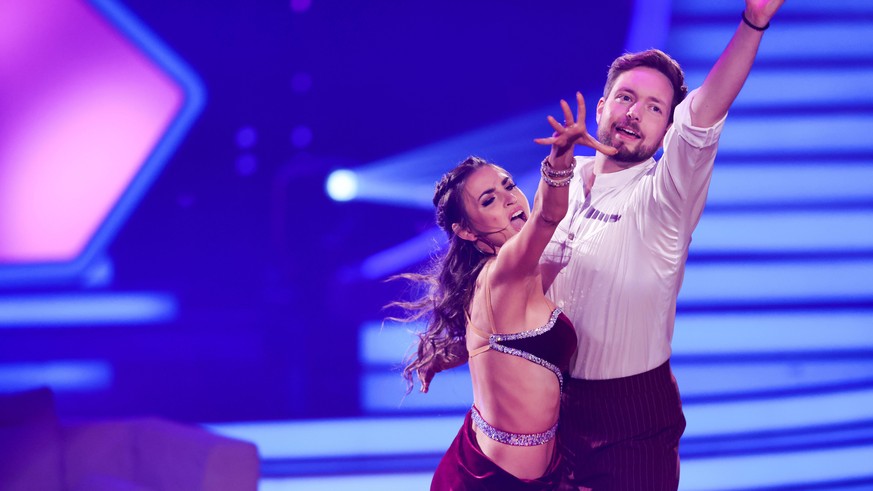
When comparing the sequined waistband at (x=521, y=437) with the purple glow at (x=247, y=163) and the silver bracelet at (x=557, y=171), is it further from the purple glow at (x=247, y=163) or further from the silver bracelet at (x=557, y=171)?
A: the purple glow at (x=247, y=163)

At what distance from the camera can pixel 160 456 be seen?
3352 mm

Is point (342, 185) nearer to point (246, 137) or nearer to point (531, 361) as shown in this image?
point (246, 137)

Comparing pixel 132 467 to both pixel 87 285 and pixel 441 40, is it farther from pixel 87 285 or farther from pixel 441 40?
pixel 441 40

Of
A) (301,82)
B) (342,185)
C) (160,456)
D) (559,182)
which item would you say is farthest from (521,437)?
(301,82)

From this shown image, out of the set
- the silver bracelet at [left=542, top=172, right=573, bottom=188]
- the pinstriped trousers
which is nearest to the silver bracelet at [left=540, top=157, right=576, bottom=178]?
the silver bracelet at [left=542, top=172, right=573, bottom=188]

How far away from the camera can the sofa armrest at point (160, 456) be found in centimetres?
311

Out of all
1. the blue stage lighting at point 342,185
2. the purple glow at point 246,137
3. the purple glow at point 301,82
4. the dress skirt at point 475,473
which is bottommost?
the dress skirt at point 475,473

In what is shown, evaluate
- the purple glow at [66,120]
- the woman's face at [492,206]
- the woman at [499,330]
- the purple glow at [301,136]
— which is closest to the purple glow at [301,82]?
the purple glow at [301,136]

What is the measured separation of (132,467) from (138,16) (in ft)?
6.51

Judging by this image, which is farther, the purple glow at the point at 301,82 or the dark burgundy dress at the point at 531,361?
the purple glow at the point at 301,82

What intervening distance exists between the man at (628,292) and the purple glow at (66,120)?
2365mm

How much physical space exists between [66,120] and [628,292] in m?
2.89

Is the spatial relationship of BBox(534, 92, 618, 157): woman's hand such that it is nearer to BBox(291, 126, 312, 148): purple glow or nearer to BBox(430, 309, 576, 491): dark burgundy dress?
BBox(430, 309, 576, 491): dark burgundy dress

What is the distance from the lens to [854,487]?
159 inches
